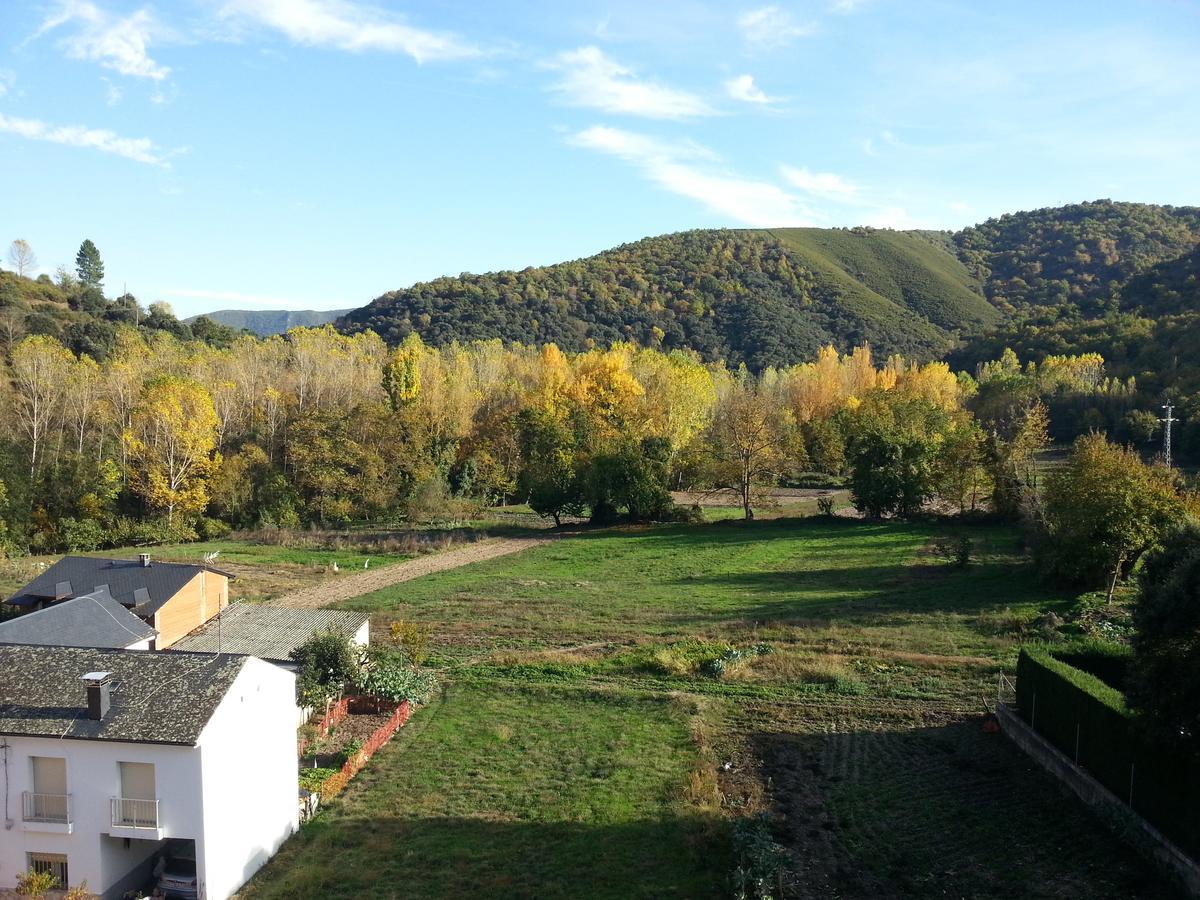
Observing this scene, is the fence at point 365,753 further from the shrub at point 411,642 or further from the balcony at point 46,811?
the balcony at point 46,811

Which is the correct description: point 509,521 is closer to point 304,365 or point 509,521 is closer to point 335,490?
point 335,490

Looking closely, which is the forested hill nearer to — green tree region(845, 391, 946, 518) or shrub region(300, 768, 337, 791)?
green tree region(845, 391, 946, 518)

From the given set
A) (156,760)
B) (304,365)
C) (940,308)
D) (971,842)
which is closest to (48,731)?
(156,760)

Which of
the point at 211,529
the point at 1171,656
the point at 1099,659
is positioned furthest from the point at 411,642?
the point at 211,529

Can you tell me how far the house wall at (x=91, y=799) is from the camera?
1320 cm

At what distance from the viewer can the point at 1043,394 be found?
263 ft

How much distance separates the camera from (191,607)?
26.5 m

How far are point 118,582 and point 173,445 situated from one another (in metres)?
25.5

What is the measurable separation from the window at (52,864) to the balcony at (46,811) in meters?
0.48

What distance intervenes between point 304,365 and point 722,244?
349ft

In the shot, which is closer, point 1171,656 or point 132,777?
point 1171,656

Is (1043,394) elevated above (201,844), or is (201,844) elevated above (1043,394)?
(1043,394)

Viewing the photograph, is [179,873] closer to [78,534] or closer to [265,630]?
[265,630]

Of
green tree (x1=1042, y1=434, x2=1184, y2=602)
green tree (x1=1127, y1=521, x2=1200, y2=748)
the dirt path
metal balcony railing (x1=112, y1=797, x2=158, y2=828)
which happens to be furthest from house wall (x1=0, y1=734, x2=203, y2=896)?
green tree (x1=1042, y1=434, x2=1184, y2=602)
